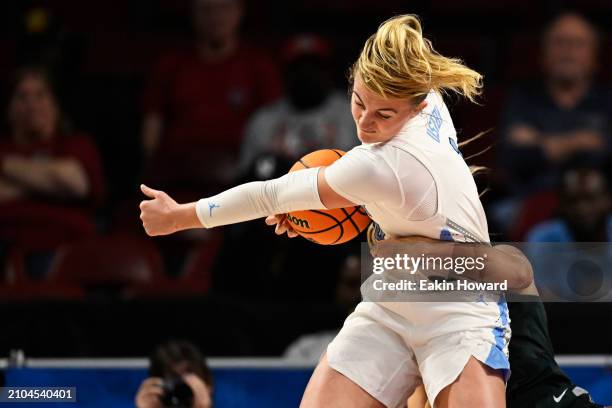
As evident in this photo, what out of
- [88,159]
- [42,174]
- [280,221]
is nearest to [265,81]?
[88,159]

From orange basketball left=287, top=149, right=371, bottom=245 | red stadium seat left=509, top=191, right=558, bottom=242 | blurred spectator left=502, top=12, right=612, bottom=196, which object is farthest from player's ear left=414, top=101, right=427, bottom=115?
blurred spectator left=502, top=12, right=612, bottom=196

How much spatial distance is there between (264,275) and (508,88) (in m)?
2.52

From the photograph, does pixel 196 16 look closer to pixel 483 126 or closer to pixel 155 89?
pixel 155 89

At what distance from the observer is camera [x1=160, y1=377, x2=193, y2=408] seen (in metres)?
4.15

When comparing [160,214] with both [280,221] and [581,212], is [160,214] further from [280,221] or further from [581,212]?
[581,212]

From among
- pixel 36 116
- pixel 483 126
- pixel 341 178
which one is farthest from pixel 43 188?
pixel 341 178

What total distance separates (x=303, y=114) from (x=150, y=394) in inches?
118

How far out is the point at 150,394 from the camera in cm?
423

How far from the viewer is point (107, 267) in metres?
6.33

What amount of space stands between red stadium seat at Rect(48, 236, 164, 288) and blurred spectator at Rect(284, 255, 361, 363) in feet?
3.62

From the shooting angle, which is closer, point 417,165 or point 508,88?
point 417,165

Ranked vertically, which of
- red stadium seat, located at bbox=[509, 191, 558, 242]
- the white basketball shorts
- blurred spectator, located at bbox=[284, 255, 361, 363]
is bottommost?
blurred spectator, located at bbox=[284, 255, 361, 363]

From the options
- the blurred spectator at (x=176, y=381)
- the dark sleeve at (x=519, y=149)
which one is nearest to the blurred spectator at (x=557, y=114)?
the dark sleeve at (x=519, y=149)

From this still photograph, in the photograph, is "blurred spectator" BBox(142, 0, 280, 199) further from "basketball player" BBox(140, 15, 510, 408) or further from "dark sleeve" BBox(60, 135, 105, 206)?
"basketball player" BBox(140, 15, 510, 408)
